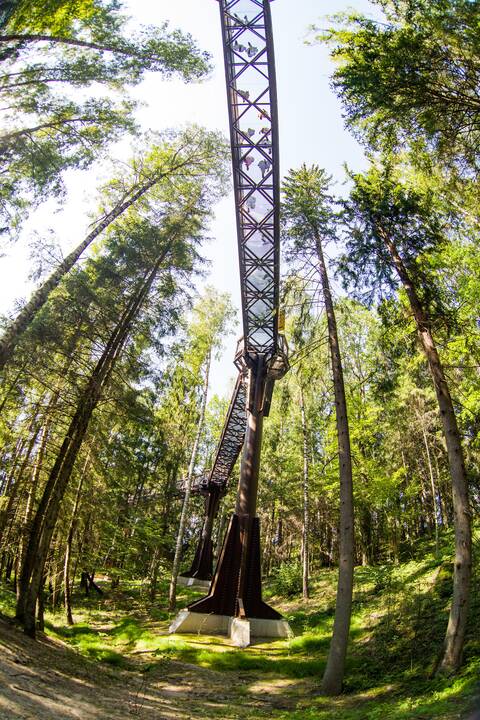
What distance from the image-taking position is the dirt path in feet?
14.2

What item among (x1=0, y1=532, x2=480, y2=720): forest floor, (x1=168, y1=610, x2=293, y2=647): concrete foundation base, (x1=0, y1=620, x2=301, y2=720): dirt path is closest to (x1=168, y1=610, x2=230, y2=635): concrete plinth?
(x1=168, y1=610, x2=293, y2=647): concrete foundation base

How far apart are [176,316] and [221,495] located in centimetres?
1539

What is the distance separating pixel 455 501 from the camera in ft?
22.5

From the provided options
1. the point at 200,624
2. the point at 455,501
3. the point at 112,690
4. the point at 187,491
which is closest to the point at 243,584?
the point at 200,624

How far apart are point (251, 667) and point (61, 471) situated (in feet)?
20.5

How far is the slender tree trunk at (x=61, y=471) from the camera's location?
27.6ft

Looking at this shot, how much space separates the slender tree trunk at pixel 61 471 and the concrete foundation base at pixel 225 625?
15.3ft

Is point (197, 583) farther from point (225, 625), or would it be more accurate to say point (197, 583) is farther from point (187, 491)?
point (225, 625)

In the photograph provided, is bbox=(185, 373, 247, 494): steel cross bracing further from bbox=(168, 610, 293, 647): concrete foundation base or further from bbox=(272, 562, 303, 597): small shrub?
bbox=(168, 610, 293, 647): concrete foundation base

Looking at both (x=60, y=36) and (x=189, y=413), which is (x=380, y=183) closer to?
(x=60, y=36)

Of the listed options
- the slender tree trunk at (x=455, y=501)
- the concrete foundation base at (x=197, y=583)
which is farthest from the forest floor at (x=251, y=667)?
the concrete foundation base at (x=197, y=583)

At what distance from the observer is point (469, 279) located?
1036 centimetres

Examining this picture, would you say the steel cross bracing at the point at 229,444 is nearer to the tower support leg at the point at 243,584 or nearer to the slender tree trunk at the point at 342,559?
the tower support leg at the point at 243,584

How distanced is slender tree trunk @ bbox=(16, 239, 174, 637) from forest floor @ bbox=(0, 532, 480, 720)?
682 millimetres
